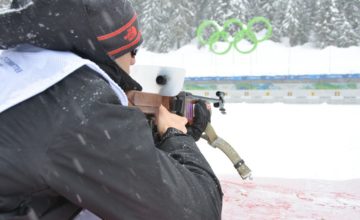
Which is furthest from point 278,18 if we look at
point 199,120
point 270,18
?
point 199,120

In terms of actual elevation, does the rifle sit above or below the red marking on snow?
above

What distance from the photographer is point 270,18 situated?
48.8m

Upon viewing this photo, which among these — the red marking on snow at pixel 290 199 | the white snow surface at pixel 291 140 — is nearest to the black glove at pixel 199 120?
the white snow surface at pixel 291 140

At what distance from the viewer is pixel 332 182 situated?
7145mm

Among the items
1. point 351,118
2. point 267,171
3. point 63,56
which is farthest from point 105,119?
point 351,118

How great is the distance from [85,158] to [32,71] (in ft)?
0.93

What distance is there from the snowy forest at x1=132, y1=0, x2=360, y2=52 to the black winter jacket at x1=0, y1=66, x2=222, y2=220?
4450cm

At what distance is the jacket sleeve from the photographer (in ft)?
3.33

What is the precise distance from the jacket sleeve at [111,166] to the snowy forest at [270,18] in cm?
4447

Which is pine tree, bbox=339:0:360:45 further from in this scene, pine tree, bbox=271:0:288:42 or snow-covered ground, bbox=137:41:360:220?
snow-covered ground, bbox=137:41:360:220

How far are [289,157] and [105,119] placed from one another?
29.4ft

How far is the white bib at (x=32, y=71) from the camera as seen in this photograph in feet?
3.47

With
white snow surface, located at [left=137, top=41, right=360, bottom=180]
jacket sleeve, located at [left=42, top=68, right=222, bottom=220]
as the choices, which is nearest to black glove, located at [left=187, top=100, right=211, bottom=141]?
white snow surface, located at [left=137, top=41, right=360, bottom=180]

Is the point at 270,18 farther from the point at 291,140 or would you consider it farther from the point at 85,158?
the point at 85,158
